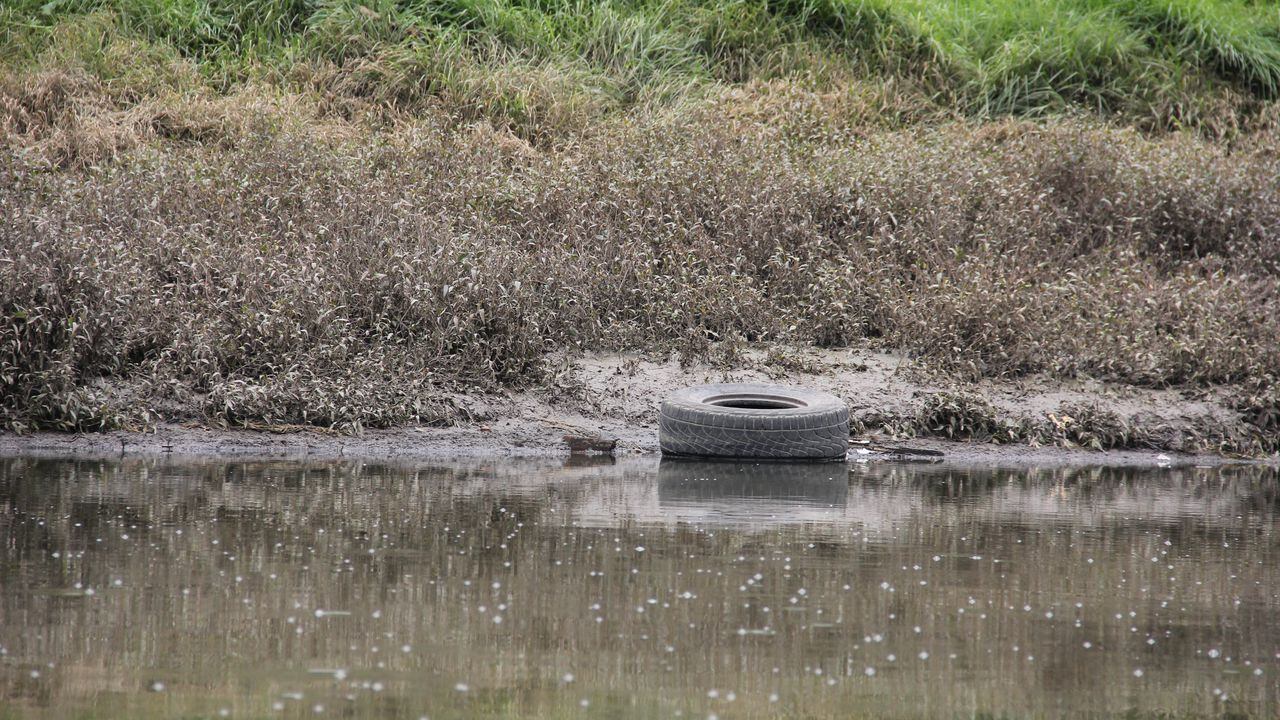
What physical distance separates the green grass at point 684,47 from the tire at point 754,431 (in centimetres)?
788

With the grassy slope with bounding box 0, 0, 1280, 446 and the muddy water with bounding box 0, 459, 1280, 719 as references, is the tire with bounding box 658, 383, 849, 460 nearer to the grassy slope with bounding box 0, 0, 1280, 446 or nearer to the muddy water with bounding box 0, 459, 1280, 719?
the muddy water with bounding box 0, 459, 1280, 719

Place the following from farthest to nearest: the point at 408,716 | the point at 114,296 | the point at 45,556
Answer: the point at 114,296 < the point at 45,556 < the point at 408,716

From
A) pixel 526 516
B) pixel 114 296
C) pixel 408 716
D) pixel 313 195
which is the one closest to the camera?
pixel 408 716

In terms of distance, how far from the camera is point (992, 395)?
46.7 ft

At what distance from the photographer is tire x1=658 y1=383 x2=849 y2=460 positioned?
1261cm

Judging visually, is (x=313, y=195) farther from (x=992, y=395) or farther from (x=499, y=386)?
(x=992, y=395)

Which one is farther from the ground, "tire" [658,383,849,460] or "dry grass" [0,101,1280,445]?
"dry grass" [0,101,1280,445]

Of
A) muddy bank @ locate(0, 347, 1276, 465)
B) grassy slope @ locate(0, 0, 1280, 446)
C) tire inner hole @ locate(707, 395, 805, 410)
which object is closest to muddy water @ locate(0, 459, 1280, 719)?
muddy bank @ locate(0, 347, 1276, 465)

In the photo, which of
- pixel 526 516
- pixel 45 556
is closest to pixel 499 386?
pixel 526 516

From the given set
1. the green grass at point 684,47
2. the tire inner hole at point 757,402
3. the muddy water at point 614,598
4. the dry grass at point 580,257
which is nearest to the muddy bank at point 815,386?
the dry grass at point 580,257

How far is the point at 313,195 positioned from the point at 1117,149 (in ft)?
36.1

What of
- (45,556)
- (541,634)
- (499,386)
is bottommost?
(499,386)

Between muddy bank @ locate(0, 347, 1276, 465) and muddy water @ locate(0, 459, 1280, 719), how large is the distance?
1446mm

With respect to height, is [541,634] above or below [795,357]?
above
